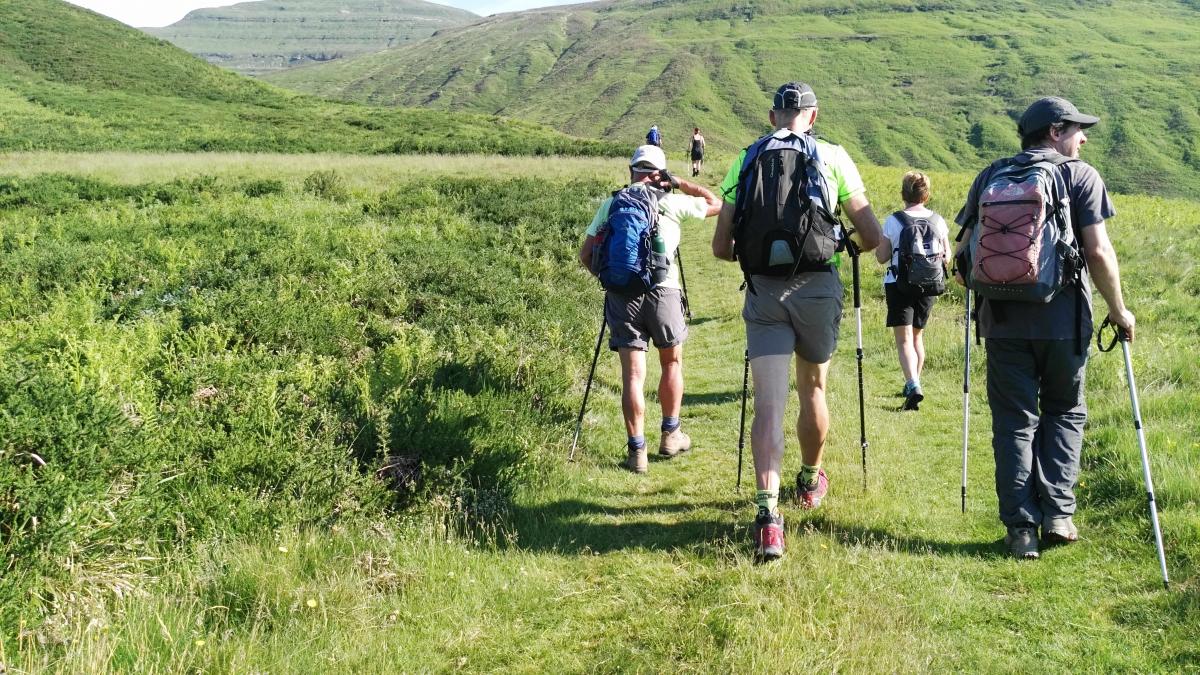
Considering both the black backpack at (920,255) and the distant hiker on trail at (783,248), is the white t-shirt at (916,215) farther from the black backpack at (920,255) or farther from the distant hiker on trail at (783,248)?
the distant hiker on trail at (783,248)

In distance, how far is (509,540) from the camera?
4.71m

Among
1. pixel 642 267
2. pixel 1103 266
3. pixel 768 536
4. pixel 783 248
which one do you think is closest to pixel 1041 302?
pixel 1103 266

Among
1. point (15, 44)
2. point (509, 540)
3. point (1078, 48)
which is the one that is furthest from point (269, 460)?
point (1078, 48)

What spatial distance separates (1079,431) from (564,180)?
22.1 m

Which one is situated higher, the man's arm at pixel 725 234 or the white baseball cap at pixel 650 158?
the white baseball cap at pixel 650 158

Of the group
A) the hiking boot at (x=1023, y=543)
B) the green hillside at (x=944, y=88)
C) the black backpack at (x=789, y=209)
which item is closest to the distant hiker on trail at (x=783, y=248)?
the black backpack at (x=789, y=209)

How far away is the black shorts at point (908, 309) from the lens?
26.0ft

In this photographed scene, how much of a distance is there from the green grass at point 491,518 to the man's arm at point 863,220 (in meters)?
1.84

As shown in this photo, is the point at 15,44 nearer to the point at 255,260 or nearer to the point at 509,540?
the point at 255,260

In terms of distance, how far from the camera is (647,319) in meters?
6.20

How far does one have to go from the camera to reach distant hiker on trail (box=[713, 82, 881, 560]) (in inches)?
170

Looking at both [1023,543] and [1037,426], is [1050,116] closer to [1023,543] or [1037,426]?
[1037,426]

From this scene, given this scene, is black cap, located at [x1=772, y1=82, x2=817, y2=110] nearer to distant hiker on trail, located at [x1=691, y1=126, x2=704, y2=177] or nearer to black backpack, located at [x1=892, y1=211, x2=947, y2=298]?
black backpack, located at [x1=892, y1=211, x2=947, y2=298]

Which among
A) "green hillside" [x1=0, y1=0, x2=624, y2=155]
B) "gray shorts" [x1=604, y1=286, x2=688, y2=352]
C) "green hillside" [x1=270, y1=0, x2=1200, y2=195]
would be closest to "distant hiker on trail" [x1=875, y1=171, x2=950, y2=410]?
"gray shorts" [x1=604, y1=286, x2=688, y2=352]
